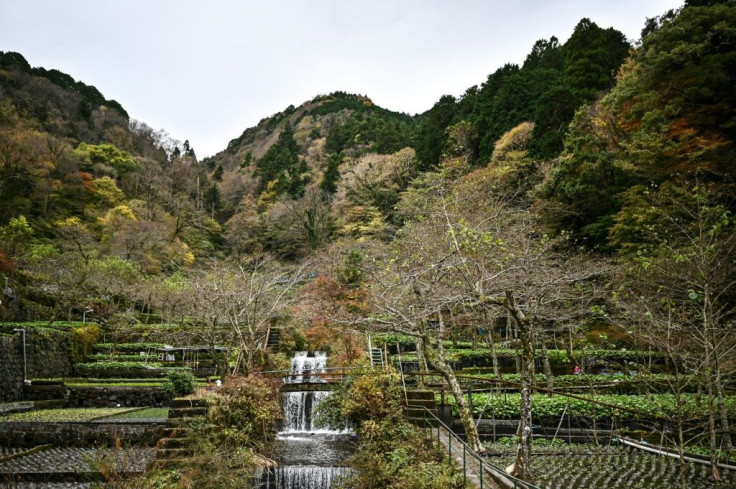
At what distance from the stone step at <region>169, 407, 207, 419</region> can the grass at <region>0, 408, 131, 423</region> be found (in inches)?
185

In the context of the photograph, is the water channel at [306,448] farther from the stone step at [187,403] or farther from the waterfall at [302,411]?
the stone step at [187,403]

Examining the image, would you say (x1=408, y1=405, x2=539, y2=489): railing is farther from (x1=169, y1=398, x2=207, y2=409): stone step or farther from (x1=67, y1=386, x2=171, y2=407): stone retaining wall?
(x1=67, y1=386, x2=171, y2=407): stone retaining wall

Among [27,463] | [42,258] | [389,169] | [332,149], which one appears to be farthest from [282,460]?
[332,149]

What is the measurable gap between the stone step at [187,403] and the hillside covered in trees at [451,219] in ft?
11.9

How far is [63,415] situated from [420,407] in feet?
42.0

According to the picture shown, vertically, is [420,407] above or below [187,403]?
below

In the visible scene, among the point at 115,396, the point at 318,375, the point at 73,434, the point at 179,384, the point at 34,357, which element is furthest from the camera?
the point at 34,357

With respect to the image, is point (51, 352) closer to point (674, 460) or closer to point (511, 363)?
point (511, 363)

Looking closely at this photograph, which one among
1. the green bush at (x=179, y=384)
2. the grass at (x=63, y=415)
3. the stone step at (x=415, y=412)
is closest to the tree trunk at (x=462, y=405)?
the stone step at (x=415, y=412)

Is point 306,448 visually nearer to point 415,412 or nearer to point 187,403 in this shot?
point 415,412

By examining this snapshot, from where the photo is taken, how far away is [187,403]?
11352mm

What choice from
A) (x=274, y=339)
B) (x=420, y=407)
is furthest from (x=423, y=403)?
(x=274, y=339)

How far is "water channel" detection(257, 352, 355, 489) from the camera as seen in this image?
11.1m

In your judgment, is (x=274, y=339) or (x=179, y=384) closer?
(x=179, y=384)
